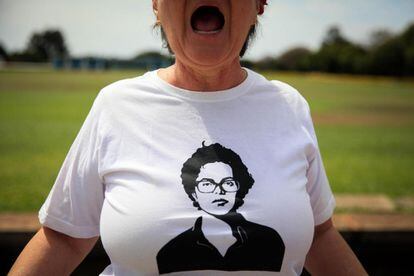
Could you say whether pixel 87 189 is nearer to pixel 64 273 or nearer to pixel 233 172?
pixel 64 273

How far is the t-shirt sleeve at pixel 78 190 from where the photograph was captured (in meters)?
1.29

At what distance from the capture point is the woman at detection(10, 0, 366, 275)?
122 cm

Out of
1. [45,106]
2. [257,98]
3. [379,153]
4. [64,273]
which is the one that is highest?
[257,98]

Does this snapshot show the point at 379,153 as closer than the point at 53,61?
Yes

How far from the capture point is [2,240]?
11.1 feet

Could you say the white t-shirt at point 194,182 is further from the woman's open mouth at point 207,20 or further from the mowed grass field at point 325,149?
the mowed grass field at point 325,149

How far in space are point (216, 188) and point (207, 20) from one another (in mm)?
456

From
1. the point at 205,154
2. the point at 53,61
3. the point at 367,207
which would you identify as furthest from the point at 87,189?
the point at 53,61

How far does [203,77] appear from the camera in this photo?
4.49 ft

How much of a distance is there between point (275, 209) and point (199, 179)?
21cm

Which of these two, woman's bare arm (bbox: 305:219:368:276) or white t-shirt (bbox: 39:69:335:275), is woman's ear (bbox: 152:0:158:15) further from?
woman's bare arm (bbox: 305:219:368:276)

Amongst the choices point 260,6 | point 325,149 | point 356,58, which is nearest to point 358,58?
point 356,58

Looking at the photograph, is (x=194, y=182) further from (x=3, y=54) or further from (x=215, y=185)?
(x=3, y=54)

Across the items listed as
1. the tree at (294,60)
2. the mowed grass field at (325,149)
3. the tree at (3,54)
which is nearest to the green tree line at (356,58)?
the tree at (294,60)
